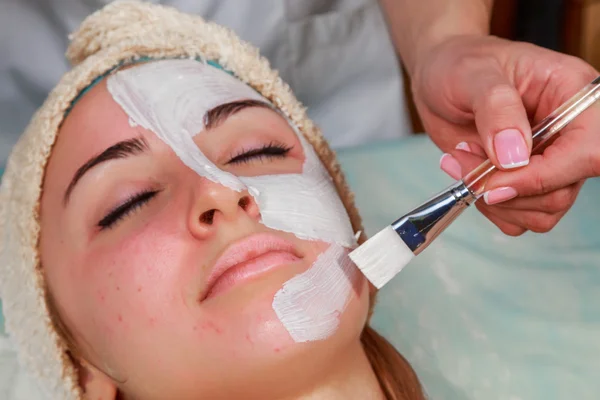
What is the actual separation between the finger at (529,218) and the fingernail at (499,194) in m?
0.12

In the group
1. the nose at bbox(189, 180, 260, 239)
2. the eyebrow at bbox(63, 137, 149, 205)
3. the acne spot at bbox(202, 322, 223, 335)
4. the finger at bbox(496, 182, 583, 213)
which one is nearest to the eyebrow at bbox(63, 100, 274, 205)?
the eyebrow at bbox(63, 137, 149, 205)

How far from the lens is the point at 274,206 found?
26.3 inches

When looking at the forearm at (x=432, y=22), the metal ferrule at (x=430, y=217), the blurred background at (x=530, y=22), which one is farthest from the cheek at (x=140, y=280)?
the blurred background at (x=530, y=22)

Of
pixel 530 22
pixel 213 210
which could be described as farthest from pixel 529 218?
pixel 530 22

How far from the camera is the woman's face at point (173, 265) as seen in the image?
0.62m

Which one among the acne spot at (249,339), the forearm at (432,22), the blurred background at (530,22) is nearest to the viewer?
the acne spot at (249,339)

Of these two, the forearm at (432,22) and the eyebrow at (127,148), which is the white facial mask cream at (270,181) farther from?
the forearm at (432,22)

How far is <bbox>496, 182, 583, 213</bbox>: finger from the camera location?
0.76 metres

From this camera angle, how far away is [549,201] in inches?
30.1

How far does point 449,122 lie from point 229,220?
401 mm

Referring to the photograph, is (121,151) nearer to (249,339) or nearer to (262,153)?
(262,153)

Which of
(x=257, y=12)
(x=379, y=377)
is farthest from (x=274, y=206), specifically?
(x=257, y=12)

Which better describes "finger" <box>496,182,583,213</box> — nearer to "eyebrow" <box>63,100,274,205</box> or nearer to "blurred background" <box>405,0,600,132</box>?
"eyebrow" <box>63,100,274,205</box>

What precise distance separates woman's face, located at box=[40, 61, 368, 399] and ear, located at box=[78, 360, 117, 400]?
0.05ft
